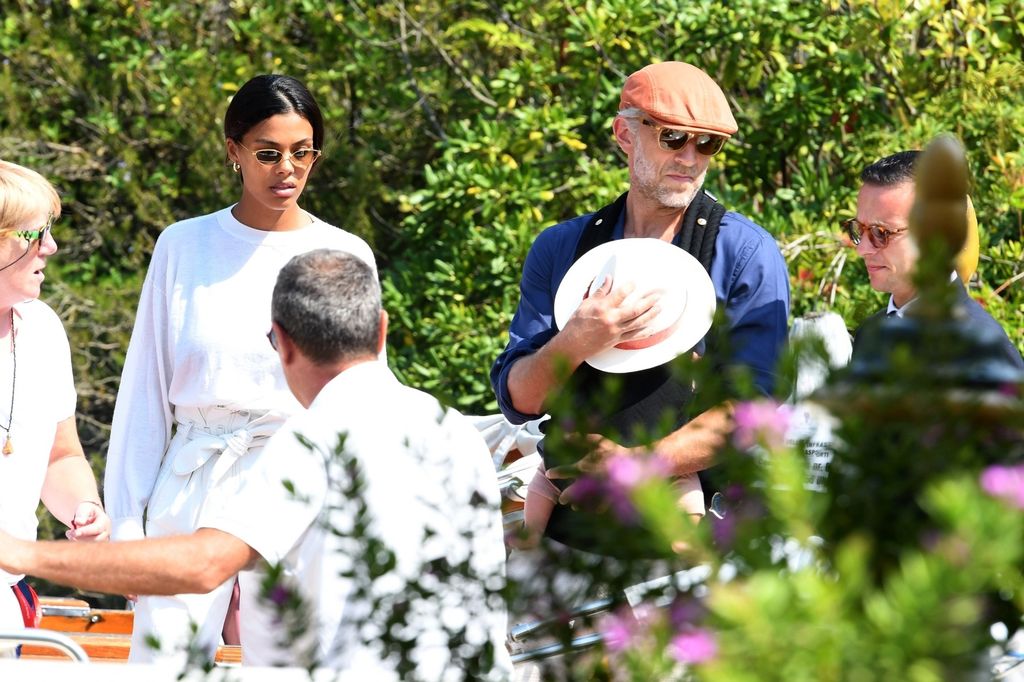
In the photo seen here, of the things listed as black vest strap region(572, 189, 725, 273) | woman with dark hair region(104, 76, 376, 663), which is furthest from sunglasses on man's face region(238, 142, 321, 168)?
black vest strap region(572, 189, 725, 273)

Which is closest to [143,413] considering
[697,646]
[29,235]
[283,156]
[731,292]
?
[29,235]

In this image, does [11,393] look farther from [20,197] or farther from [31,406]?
[20,197]

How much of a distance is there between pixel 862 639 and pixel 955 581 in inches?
4.7

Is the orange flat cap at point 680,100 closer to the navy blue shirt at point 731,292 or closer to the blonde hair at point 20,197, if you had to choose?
the navy blue shirt at point 731,292

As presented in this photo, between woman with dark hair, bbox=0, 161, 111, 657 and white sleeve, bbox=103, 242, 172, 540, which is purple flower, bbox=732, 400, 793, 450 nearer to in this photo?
woman with dark hair, bbox=0, 161, 111, 657

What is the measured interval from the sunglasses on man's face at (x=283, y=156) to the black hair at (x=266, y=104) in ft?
0.21

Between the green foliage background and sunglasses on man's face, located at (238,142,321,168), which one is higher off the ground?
sunglasses on man's face, located at (238,142,321,168)

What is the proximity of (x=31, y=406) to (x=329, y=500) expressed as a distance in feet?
4.32

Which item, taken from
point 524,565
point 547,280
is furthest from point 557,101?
point 524,565

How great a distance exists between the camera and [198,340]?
11.5 ft

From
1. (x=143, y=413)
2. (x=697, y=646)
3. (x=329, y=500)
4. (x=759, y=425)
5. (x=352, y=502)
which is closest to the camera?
(x=697, y=646)

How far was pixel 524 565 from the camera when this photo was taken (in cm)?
163

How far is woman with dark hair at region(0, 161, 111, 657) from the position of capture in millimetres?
3236

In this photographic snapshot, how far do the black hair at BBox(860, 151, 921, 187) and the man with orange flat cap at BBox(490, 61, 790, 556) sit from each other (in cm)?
32
